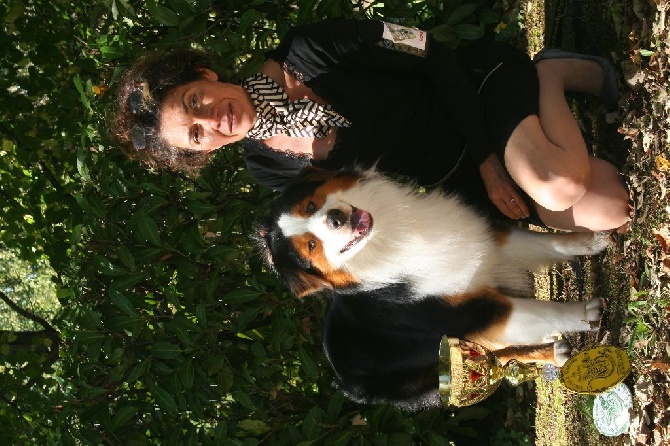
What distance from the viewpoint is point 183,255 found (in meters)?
3.76

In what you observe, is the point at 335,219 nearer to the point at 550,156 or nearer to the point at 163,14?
the point at 550,156

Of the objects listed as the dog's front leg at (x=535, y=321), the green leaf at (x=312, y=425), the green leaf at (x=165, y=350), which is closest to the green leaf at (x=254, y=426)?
the green leaf at (x=312, y=425)

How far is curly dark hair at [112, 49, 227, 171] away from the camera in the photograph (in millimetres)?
2689

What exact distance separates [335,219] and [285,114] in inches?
21.4

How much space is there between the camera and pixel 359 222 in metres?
2.44

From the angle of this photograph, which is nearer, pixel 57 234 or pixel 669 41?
pixel 669 41

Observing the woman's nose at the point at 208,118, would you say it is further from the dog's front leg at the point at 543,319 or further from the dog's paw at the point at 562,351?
the dog's paw at the point at 562,351

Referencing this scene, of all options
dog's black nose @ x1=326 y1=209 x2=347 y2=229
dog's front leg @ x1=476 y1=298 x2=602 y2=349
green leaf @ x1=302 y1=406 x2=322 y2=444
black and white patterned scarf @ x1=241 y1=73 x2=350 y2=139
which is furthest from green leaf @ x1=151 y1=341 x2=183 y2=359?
dog's front leg @ x1=476 y1=298 x2=602 y2=349

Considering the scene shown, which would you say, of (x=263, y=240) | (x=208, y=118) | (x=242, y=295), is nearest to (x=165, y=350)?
(x=242, y=295)

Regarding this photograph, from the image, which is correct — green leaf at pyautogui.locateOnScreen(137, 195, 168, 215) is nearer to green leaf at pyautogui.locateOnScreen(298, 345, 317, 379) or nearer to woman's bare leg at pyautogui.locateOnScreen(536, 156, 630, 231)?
green leaf at pyautogui.locateOnScreen(298, 345, 317, 379)

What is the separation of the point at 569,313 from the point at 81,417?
2636 mm

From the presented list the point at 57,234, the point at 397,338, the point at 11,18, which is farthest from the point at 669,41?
the point at 11,18

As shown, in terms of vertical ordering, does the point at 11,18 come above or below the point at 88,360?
above

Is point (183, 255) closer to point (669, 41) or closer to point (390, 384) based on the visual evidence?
point (390, 384)
